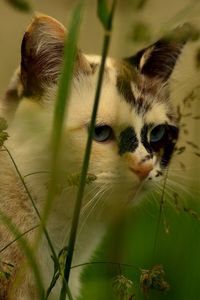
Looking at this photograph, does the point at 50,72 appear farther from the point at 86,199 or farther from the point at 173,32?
the point at 173,32

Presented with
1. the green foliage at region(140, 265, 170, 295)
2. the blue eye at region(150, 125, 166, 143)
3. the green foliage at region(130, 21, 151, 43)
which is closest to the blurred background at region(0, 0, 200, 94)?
the green foliage at region(130, 21, 151, 43)

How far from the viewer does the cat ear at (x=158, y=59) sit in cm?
152

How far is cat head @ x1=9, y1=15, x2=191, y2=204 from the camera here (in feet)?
4.48

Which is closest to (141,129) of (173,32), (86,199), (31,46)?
(86,199)

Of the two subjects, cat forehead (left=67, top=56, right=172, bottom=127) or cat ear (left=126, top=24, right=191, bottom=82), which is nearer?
cat forehead (left=67, top=56, right=172, bottom=127)

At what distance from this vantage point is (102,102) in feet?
4.69

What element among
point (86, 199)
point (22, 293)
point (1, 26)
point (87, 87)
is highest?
point (1, 26)

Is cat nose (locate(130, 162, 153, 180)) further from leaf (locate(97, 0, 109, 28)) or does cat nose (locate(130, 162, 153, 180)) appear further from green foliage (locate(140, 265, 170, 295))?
leaf (locate(97, 0, 109, 28))

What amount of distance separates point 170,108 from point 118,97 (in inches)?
9.5

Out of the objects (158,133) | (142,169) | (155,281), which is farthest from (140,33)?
(158,133)

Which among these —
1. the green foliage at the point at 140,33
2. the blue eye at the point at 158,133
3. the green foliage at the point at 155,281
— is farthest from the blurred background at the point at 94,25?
the green foliage at the point at 155,281

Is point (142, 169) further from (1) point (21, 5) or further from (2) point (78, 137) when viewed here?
(1) point (21, 5)

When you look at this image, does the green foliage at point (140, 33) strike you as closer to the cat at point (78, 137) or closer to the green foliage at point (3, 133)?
the green foliage at point (3, 133)

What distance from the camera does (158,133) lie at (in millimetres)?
1554
